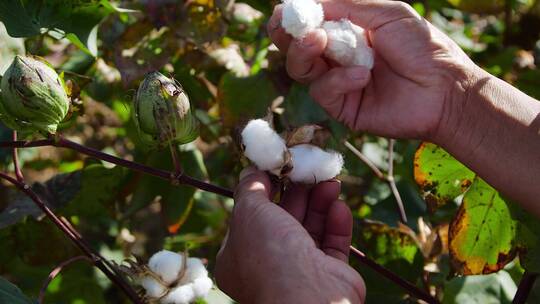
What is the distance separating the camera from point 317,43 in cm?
120

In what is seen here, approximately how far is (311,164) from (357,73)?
0.19 meters

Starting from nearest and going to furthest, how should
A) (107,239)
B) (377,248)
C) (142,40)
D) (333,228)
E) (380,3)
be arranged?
1. (333,228)
2. (380,3)
3. (377,248)
4. (142,40)
5. (107,239)

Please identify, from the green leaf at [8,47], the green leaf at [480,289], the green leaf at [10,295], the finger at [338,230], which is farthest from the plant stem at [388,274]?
the green leaf at [8,47]

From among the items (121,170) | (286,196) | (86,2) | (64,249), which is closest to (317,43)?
(286,196)

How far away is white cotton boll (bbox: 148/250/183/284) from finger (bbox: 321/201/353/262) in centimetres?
26

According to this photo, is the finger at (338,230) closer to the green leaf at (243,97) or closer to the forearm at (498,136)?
the forearm at (498,136)

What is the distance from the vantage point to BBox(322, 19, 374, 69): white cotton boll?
1.21m

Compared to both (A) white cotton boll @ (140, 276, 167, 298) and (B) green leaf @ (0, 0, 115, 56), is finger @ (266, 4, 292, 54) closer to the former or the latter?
(B) green leaf @ (0, 0, 115, 56)

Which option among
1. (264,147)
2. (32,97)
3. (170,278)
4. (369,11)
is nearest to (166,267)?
(170,278)

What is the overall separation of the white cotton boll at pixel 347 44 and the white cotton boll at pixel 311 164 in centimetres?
18

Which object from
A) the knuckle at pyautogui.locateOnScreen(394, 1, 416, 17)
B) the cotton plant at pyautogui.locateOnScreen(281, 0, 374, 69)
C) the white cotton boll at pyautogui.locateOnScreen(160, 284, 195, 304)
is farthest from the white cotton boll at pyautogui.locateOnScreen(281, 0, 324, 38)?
the white cotton boll at pyautogui.locateOnScreen(160, 284, 195, 304)

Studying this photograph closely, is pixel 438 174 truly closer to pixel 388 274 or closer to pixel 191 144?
pixel 388 274

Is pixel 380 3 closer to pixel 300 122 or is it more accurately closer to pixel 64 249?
pixel 300 122

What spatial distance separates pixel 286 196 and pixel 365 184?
1.03 metres
